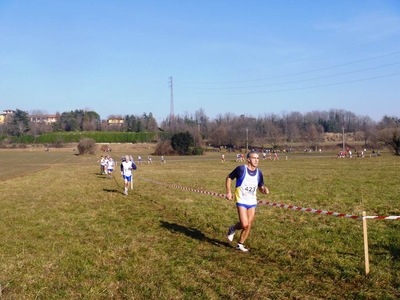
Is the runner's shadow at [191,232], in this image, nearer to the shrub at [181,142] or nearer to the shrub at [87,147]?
the shrub at [181,142]

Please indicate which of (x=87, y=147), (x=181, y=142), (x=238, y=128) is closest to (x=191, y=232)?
(x=181, y=142)

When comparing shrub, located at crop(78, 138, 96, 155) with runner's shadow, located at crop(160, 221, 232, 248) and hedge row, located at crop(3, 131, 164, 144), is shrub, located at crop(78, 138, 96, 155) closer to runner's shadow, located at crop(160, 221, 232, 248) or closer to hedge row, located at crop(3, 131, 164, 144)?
hedge row, located at crop(3, 131, 164, 144)

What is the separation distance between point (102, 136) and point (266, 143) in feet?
196

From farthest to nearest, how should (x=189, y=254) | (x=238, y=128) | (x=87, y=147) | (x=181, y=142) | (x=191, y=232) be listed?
(x=238, y=128), (x=181, y=142), (x=87, y=147), (x=191, y=232), (x=189, y=254)

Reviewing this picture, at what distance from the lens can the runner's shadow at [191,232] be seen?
9234mm

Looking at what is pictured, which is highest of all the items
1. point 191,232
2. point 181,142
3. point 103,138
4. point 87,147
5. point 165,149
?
point 103,138

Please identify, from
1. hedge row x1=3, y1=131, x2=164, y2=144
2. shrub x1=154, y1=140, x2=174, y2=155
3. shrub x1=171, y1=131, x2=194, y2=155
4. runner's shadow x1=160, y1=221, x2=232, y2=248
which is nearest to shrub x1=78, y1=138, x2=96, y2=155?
shrub x1=154, y1=140, x2=174, y2=155

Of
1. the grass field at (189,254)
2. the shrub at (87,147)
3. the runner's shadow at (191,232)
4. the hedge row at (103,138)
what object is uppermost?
the hedge row at (103,138)

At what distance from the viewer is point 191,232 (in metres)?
10.4

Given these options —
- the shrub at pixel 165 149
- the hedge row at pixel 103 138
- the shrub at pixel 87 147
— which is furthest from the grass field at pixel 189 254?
the hedge row at pixel 103 138

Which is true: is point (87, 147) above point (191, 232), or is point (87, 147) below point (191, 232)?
above

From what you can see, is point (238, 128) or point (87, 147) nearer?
point (87, 147)

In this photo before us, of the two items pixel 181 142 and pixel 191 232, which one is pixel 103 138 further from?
pixel 191 232

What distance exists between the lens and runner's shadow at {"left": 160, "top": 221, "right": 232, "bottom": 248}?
30.3 feet
